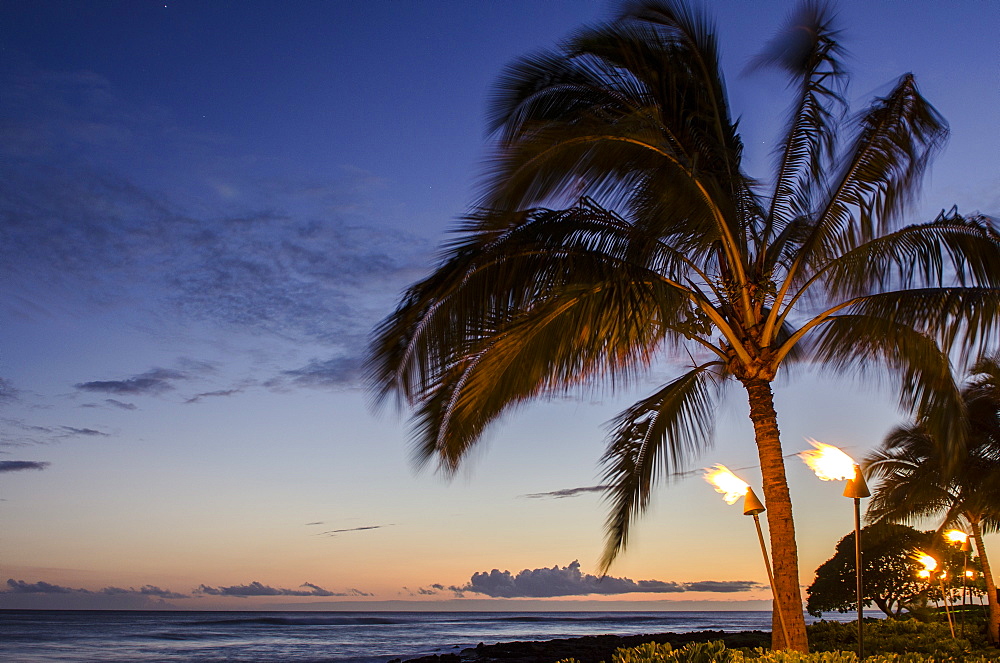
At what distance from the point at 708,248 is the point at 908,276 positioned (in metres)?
1.83

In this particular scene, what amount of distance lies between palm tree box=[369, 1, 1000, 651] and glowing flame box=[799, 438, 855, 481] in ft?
1.49

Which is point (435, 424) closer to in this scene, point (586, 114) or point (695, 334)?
point (695, 334)

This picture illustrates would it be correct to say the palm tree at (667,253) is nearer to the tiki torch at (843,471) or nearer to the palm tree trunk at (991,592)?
the tiki torch at (843,471)

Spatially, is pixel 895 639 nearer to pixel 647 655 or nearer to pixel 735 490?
pixel 735 490

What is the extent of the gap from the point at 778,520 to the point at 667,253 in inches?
99.7

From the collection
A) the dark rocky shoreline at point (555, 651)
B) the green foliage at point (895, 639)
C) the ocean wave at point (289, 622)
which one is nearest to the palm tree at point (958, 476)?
the green foliage at point (895, 639)

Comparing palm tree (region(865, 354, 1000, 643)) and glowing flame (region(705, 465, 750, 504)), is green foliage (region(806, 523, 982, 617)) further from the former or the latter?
glowing flame (region(705, 465, 750, 504))

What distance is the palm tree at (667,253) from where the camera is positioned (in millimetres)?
6465

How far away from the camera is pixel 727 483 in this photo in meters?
7.33

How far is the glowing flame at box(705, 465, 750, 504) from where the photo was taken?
23.8 ft

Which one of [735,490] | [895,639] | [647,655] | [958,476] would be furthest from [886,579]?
[647,655]

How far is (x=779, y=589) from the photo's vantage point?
6395mm

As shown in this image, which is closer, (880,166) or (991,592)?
(880,166)

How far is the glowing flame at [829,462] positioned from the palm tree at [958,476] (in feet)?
30.2
